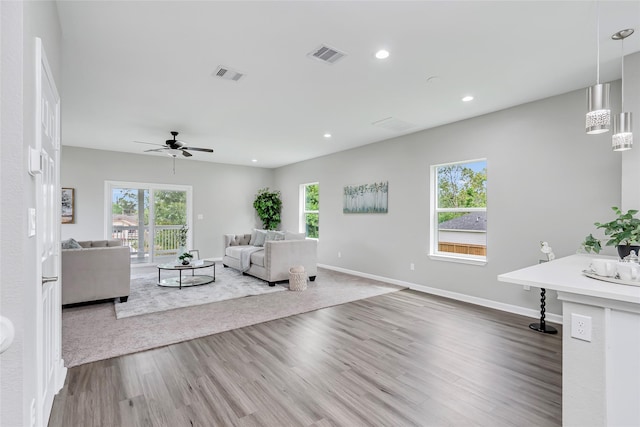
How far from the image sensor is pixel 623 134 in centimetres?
228

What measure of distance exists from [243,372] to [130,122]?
4.17 meters

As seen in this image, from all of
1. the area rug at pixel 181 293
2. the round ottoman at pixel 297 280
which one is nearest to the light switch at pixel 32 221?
the area rug at pixel 181 293

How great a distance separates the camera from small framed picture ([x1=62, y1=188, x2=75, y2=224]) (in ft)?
19.9

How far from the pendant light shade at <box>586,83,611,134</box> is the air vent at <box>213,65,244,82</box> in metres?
2.85

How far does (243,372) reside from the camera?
237cm

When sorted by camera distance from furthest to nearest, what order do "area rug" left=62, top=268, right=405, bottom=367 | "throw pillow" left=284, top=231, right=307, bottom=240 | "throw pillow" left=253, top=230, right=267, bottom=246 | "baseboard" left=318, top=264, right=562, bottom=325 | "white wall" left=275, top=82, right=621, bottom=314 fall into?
"throw pillow" left=253, top=230, right=267, bottom=246, "throw pillow" left=284, top=231, right=307, bottom=240, "baseboard" left=318, top=264, right=562, bottom=325, "white wall" left=275, top=82, right=621, bottom=314, "area rug" left=62, top=268, right=405, bottom=367

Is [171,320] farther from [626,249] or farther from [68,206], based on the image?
[68,206]

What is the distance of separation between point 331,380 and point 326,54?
2.71 meters

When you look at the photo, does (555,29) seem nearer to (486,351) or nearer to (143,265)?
(486,351)

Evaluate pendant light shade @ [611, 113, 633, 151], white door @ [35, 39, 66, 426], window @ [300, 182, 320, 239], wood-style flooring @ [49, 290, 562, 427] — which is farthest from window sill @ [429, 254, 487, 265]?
white door @ [35, 39, 66, 426]

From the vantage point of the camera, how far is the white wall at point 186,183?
246 inches

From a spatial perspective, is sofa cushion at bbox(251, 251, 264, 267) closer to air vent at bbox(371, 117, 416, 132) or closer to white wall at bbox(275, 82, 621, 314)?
white wall at bbox(275, 82, 621, 314)

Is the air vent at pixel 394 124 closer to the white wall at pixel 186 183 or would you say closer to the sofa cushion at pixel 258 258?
the sofa cushion at pixel 258 258

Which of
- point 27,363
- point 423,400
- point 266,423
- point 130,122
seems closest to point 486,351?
point 423,400
